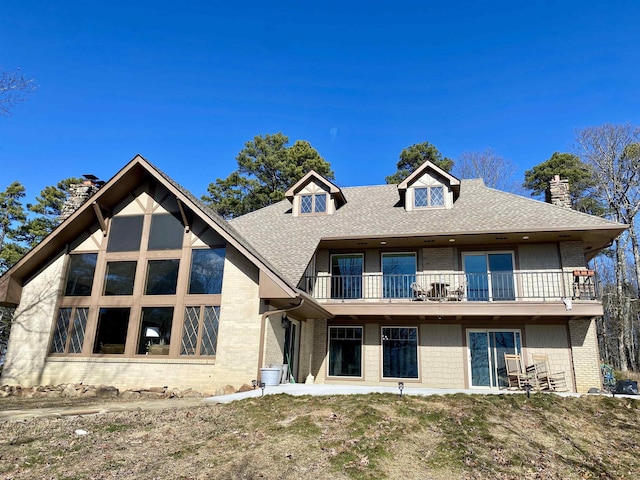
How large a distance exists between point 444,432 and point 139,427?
16.4 feet

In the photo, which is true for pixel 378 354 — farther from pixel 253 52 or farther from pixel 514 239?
pixel 253 52

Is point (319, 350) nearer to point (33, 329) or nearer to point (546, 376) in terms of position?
point (546, 376)

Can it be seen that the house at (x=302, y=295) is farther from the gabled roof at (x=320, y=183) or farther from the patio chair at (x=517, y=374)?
the gabled roof at (x=320, y=183)

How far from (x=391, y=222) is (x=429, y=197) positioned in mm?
2213

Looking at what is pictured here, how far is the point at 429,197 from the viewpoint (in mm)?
16906

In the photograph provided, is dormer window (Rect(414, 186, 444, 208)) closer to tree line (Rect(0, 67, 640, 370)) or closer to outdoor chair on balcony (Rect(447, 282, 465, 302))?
outdoor chair on balcony (Rect(447, 282, 465, 302))

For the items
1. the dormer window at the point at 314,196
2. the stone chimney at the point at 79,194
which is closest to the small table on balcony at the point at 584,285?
the dormer window at the point at 314,196

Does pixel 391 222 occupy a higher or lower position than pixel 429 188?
lower

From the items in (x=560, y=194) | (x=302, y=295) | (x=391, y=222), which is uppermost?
(x=560, y=194)

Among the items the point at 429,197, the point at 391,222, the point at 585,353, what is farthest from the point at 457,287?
the point at 585,353

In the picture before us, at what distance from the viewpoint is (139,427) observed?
22.9 ft

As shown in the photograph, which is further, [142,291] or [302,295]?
[142,291]

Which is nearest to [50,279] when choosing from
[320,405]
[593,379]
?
[320,405]

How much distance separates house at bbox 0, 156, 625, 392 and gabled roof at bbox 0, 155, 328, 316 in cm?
5
